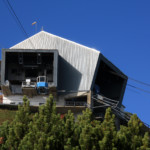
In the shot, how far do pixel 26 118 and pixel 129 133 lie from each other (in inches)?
430

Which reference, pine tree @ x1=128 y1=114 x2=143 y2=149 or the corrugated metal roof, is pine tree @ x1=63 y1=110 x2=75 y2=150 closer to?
pine tree @ x1=128 y1=114 x2=143 y2=149

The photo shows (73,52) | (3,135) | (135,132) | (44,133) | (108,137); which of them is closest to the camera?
(44,133)

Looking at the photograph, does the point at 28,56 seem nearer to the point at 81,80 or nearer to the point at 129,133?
the point at 81,80

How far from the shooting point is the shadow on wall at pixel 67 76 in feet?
226

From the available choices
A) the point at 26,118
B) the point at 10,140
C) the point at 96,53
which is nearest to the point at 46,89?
the point at 96,53

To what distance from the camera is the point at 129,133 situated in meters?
48.4

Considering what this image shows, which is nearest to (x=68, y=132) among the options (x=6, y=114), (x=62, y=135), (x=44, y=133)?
(x=62, y=135)

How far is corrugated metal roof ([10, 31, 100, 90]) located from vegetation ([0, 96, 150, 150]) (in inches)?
764

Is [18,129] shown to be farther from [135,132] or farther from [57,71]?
[57,71]

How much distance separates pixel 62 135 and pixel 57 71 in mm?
22126

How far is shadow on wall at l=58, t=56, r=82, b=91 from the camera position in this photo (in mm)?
68938

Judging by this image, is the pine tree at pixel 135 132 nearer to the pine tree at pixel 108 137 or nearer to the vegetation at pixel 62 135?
the vegetation at pixel 62 135

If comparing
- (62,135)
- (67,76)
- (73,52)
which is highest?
(73,52)

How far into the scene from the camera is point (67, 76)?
6956cm
